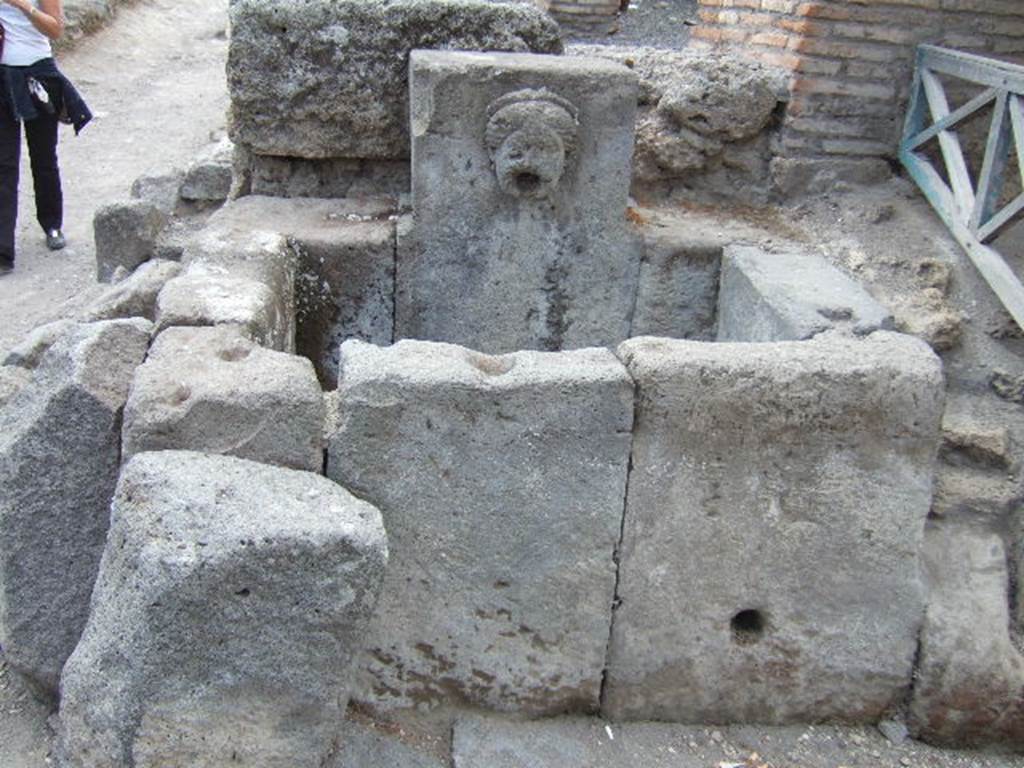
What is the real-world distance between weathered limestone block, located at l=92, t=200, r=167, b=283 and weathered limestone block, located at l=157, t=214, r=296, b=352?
0.50m

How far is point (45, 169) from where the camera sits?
6023 mm

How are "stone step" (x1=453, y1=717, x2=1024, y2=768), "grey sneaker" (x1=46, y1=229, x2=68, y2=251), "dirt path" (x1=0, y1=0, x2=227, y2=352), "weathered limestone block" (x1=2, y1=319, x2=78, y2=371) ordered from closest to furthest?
"stone step" (x1=453, y1=717, x2=1024, y2=768) → "weathered limestone block" (x1=2, y1=319, x2=78, y2=371) → "dirt path" (x1=0, y1=0, x2=227, y2=352) → "grey sneaker" (x1=46, y1=229, x2=68, y2=251)

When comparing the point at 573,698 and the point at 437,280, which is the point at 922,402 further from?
the point at 437,280

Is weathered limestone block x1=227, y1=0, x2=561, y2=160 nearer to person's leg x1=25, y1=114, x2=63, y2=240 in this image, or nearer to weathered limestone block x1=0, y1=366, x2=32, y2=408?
weathered limestone block x1=0, y1=366, x2=32, y2=408

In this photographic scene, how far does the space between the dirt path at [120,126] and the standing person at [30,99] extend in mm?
393

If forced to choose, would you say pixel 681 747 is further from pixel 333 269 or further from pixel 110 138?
pixel 110 138

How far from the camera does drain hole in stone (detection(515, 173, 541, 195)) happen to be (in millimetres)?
3510

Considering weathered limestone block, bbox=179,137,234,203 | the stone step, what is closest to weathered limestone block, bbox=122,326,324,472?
the stone step

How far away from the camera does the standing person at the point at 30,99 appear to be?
18.0 feet

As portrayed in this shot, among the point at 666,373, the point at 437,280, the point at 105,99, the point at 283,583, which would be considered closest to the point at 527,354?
the point at 666,373

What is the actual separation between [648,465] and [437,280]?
1.43 meters

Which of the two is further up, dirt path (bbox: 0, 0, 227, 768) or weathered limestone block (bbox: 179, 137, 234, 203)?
weathered limestone block (bbox: 179, 137, 234, 203)

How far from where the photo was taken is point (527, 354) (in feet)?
8.27

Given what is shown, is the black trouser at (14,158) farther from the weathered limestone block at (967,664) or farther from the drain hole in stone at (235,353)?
the weathered limestone block at (967,664)
